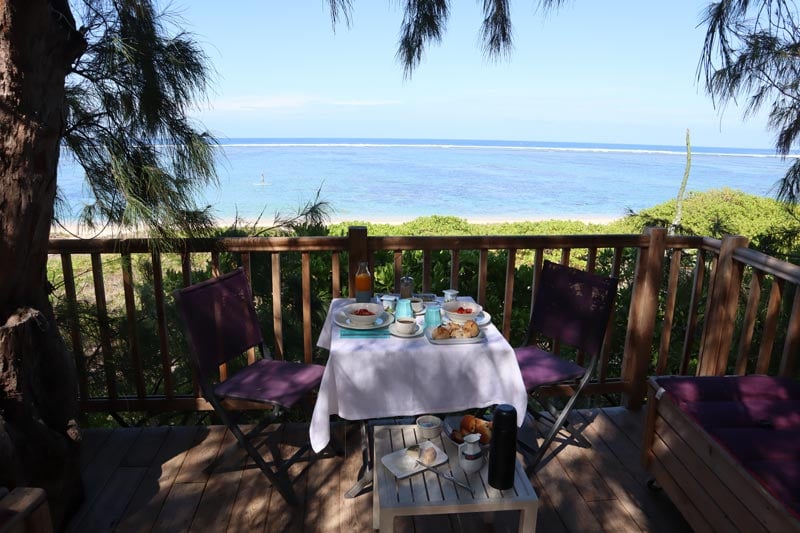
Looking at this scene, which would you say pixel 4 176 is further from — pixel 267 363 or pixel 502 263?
pixel 502 263

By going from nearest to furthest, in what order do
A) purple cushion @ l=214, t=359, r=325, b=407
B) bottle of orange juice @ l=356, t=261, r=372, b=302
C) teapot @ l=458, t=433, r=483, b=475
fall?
teapot @ l=458, t=433, r=483, b=475, purple cushion @ l=214, t=359, r=325, b=407, bottle of orange juice @ l=356, t=261, r=372, b=302

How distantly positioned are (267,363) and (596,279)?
5.59 feet

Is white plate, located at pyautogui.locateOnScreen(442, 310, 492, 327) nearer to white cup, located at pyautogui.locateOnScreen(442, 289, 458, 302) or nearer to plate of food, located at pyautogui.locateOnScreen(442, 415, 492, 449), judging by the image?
white cup, located at pyautogui.locateOnScreen(442, 289, 458, 302)

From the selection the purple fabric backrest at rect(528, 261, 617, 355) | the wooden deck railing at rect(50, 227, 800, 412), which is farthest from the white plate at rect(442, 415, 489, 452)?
the wooden deck railing at rect(50, 227, 800, 412)

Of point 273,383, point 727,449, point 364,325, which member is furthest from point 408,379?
point 727,449

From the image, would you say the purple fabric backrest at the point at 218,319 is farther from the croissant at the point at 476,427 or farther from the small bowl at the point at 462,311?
the croissant at the point at 476,427

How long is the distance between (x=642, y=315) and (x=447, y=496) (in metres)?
2.04

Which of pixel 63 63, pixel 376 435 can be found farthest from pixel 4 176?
pixel 376 435

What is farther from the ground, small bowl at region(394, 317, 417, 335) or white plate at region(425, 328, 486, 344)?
small bowl at region(394, 317, 417, 335)

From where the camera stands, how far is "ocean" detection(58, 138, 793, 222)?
1973cm

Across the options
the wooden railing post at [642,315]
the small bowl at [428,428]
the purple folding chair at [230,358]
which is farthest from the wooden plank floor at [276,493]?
the small bowl at [428,428]

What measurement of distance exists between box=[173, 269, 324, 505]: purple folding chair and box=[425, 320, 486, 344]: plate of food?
65 cm

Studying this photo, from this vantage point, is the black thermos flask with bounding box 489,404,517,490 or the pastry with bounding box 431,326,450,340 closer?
the black thermos flask with bounding box 489,404,517,490

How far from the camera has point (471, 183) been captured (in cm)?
2575
